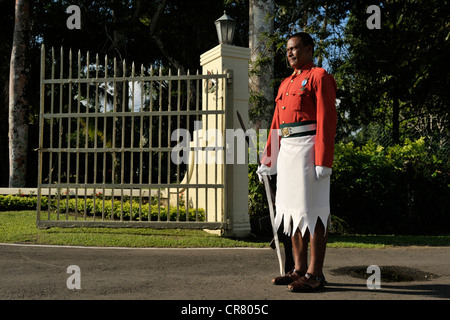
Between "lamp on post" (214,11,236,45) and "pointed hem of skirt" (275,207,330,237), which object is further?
"lamp on post" (214,11,236,45)

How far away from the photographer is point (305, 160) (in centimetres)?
391

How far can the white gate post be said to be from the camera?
275 inches

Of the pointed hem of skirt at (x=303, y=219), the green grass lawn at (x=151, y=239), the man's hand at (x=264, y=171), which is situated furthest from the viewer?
the green grass lawn at (x=151, y=239)

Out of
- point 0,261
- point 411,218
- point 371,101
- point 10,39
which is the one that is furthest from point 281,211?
point 10,39

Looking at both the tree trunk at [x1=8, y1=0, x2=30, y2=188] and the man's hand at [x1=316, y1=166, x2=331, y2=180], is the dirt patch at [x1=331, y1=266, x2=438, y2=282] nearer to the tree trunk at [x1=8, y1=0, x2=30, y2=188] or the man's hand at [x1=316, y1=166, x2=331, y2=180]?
the man's hand at [x1=316, y1=166, x2=331, y2=180]

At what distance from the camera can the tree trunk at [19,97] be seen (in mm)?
12781

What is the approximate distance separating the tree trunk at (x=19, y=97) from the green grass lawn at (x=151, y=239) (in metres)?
5.76

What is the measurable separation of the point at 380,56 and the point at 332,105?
9.38 metres

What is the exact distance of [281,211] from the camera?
4133mm

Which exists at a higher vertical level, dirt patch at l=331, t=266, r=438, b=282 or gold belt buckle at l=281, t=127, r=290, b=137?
gold belt buckle at l=281, t=127, r=290, b=137

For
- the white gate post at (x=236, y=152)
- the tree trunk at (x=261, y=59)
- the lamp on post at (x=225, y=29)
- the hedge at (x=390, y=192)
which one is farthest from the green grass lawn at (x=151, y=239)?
the tree trunk at (x=261, y=59)

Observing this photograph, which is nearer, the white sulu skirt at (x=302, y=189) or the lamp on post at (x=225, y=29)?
the white sulu skirt at (x=302, y=189)

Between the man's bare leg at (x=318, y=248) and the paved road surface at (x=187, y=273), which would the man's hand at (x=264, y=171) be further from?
the paved road surface at (x=187, y=273)

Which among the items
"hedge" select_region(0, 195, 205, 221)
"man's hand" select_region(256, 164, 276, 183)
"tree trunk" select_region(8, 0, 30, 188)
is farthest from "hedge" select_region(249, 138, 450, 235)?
"tree trunk" select_region(8, 0, 30, 188)
